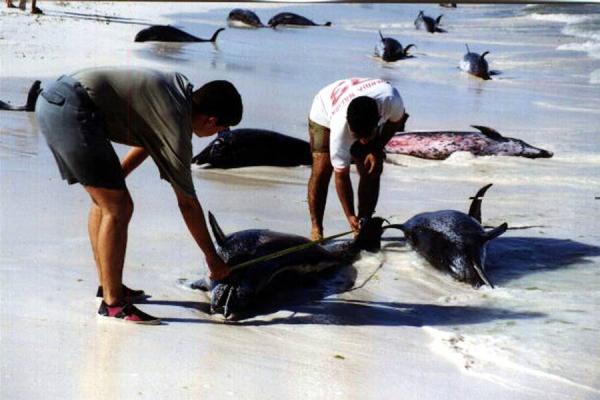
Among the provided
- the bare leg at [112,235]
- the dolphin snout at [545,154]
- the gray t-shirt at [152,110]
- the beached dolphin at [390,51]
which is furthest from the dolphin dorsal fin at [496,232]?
the beached dolphin at [390,51]

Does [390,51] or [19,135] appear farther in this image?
[390,51]

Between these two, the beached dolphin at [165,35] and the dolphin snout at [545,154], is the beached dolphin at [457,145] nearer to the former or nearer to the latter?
the dolphin snout at [545,154]

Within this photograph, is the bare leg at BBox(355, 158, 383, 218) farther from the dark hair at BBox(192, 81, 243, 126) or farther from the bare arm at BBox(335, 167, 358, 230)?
the dark hair at BBox(192, 81, 243, 126)

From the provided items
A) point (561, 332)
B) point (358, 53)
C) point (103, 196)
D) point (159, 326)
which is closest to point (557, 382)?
point (561, 332)

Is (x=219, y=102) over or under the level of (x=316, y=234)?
over

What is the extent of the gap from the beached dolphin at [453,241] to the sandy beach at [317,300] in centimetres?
9

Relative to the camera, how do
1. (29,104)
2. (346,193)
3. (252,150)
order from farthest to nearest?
(29,104) < (252,150) < (346,193)

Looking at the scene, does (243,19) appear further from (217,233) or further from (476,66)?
(217,233)

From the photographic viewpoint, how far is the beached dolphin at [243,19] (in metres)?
20.2

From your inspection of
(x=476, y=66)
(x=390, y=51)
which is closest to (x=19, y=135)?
(x=476, y=66)

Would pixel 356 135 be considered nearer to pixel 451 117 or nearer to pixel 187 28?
pixel 451 117

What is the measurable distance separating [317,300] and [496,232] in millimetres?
1148

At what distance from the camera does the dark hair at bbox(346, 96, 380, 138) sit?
530 centimetres

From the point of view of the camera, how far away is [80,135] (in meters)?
4.34
